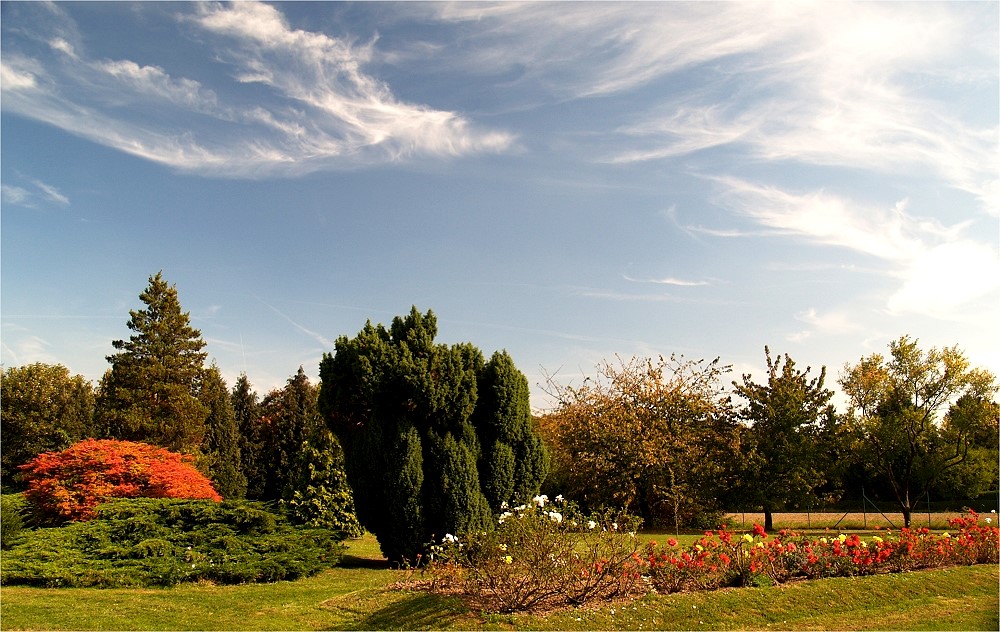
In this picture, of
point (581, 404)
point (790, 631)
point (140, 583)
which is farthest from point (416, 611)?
point (581, 404)

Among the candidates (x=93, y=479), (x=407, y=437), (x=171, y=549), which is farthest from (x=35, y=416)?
(x=407, y=437)

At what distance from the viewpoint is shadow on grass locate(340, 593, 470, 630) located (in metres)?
7.85

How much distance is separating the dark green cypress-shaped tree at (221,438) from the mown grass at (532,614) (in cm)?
2036

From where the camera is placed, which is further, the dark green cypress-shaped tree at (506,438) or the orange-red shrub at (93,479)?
the orange-red shrub at (93,479)

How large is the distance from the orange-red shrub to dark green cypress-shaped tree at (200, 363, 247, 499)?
1358cm

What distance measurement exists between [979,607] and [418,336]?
965 cm

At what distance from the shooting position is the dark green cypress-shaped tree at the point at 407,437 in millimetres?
12141

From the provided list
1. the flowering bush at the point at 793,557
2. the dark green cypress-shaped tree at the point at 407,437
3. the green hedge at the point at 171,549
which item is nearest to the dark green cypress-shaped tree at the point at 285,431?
the green hedge at the point at 171,549

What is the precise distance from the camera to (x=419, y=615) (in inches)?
322

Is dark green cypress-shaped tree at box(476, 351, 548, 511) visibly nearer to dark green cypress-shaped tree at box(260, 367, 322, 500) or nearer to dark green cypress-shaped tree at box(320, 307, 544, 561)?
dark green cypress-shaped tree at box(320, 307, 544, 561)

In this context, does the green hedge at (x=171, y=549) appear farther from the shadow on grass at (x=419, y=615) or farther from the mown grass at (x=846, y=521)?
the mown grass at (x=846, y=521)

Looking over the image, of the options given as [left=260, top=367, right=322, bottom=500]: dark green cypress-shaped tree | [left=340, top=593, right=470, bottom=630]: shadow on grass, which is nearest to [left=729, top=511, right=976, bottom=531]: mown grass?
[left=340, top=593, right=470, bottom=630]: shadow on grass

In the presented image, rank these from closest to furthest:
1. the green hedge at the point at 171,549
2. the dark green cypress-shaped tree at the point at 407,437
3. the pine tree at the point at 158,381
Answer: the green hedge at the point at 171,549 → the dark green cypress-shaped tree at the point at 407,437 → the pine tree at the point at 158,381

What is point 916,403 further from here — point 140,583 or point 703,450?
point 140,583
